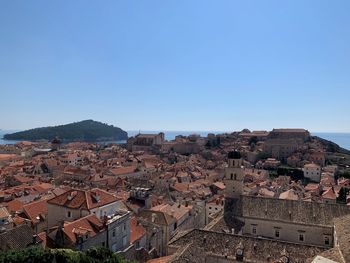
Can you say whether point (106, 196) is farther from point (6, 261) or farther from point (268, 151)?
point (268, 151)

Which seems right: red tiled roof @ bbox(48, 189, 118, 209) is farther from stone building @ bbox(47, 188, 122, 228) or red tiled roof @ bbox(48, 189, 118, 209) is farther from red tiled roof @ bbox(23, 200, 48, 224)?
red tiled roof @ bbox(23, 200, 48, 224)

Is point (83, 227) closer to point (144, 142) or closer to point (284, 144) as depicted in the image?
point (284, 144)

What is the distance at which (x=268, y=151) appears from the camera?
11931cm

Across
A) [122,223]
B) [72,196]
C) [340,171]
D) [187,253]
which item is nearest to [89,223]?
[122,223]

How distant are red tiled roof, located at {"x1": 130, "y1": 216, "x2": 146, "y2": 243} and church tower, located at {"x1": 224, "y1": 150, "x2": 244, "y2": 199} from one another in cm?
1071

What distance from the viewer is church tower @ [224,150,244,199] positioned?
1499 inches

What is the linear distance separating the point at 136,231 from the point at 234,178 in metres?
12.6

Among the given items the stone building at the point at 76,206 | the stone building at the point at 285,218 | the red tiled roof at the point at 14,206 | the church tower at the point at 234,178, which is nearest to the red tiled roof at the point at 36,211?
the stone building at the point at 76,206

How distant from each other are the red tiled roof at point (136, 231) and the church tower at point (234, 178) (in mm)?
10711

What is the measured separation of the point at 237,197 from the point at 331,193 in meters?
31.7

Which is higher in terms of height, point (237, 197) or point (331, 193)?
point (237, 197)

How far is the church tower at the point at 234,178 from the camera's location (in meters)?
38.1

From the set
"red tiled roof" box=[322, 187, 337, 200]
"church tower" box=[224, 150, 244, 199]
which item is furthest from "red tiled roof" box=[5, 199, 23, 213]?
"red tiled roof" box=[322, 187, 337, 200]

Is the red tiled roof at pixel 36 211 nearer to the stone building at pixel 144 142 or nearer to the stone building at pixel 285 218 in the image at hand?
the stone building at pixel 285 218
